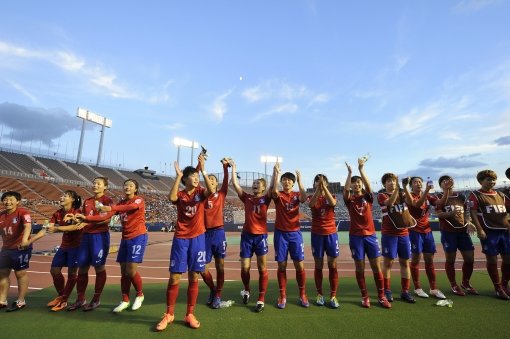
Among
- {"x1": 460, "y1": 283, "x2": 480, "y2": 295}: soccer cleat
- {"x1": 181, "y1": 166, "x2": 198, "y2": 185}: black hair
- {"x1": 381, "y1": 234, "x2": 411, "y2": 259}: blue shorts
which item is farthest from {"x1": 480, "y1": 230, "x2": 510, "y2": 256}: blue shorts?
{"x1": 181, "y1": 166, "x2": 198, "y2": 185}: black hair

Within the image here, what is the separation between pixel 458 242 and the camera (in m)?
6.25

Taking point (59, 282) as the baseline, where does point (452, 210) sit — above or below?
above

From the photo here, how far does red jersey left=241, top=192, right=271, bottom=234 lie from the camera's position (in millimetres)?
5762

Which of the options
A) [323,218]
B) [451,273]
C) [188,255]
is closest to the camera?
[188,255]

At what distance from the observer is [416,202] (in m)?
6.15

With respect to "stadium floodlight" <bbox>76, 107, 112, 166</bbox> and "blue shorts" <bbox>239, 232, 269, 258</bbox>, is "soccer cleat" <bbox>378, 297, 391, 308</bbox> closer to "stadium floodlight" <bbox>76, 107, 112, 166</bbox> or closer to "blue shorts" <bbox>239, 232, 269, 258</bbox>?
"blue shorts" <bbox>239, 232, 269, 258</bbox>

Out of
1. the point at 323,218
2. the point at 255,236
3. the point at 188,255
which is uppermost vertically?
the point at 323,218

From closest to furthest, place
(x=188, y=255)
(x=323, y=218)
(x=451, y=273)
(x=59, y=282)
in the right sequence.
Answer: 1. (x=188, y=255)
2. (x=59, y=282)
3. (x=323, y=218)
4. (x=451, y=273)

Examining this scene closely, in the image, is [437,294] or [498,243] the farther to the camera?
[498,243]

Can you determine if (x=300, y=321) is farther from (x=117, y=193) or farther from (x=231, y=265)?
(x=117, y=193)

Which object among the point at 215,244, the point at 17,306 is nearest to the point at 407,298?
the point at 215,244

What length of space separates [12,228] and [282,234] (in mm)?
4934

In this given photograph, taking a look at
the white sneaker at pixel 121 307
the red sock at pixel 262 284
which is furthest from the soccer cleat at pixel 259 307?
the white sneaker at pixel 121 307

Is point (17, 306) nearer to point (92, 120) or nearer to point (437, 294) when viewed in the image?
point (437, 294)
